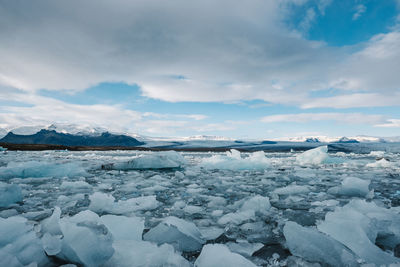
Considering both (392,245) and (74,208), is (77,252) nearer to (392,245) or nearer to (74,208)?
(74,208)

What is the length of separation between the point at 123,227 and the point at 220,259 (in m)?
0.79

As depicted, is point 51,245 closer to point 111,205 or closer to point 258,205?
point 111,205

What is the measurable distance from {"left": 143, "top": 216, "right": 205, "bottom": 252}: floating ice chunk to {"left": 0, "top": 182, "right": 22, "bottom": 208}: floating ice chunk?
6.38 ft

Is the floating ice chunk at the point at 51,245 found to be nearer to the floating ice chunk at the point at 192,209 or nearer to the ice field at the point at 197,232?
the ice field at the point at 197,232

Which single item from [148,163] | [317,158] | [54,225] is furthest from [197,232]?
[317,158]

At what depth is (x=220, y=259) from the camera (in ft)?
3.77

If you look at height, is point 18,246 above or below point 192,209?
above

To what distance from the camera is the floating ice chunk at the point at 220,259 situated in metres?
1.13

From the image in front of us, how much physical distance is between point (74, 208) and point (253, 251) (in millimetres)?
1950

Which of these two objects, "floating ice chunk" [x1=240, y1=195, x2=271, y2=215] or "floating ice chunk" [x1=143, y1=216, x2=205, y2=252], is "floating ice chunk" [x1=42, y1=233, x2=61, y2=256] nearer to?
"floating ice chunk" [x1=143, y1=216, x2=205, y2=252]

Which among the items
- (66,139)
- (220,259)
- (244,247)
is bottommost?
(244,247)

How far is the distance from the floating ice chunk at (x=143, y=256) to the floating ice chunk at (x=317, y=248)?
707 millimetres

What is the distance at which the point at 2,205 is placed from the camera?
2.45 m

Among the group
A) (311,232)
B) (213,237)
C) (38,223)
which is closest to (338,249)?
(311,232)
